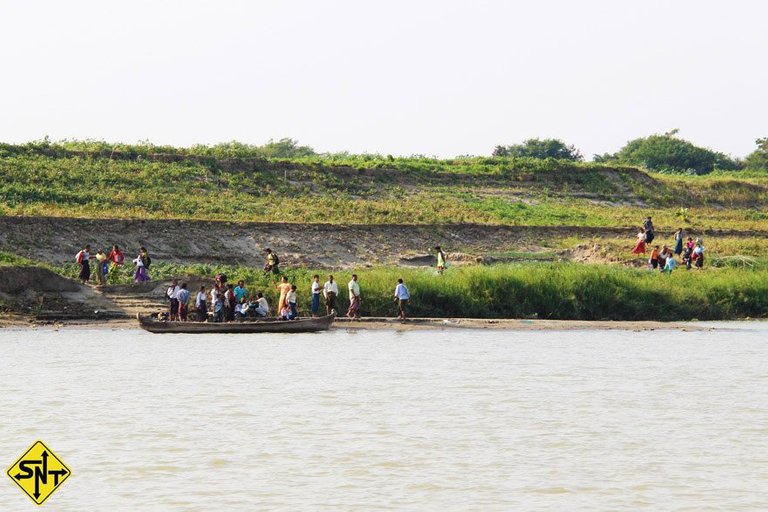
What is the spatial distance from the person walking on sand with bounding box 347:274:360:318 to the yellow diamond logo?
77.9 ft

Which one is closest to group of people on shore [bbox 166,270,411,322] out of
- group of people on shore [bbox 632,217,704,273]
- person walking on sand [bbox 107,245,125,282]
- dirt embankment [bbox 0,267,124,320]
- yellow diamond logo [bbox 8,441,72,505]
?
dirt embankment [bbox 0,267,124,320]

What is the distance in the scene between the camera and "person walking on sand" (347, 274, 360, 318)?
34.5m

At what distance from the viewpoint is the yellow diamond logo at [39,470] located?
10.3 meters

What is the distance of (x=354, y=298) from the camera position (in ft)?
114

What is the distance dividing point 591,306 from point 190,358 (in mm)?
12834

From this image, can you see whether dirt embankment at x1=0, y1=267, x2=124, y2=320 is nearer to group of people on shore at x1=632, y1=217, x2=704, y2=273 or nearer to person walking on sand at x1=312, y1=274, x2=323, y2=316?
person walking on sand at x1=312, y1=274, x2=323, y2=316

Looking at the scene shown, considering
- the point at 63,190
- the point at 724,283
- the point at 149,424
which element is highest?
the point at 63,190

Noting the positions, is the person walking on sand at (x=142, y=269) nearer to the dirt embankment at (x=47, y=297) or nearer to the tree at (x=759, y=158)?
the dirt embankment at (x=47, y=297)

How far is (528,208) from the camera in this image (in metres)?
57.0

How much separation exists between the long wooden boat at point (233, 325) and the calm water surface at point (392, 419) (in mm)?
336

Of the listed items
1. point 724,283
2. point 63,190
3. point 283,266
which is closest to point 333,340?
point 283,266

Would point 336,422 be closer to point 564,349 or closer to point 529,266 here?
point 564,349

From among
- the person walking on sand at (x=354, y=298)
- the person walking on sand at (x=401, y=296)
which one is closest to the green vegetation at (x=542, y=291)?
the person walking on sand at (x=354, y=298)

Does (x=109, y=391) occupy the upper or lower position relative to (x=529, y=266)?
lower
